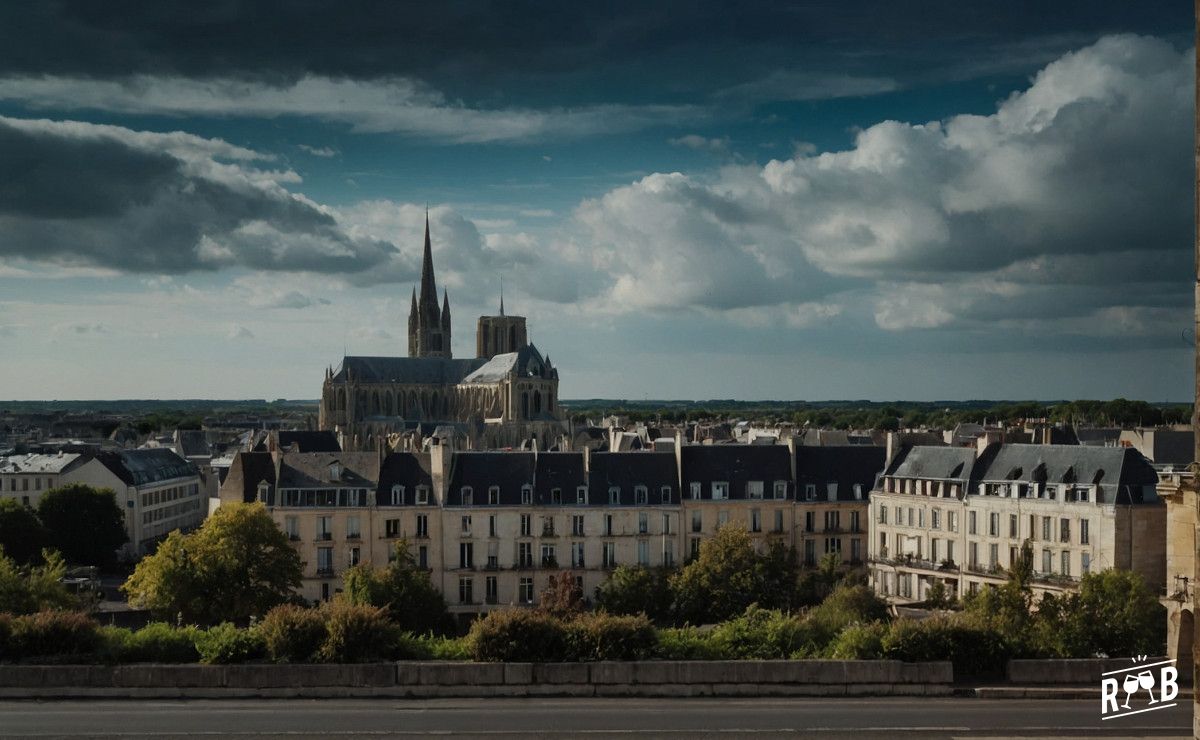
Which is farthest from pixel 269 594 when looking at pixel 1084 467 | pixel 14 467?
pixel 14 467

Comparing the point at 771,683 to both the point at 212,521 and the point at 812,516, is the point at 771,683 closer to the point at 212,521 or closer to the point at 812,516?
the point at 212,521

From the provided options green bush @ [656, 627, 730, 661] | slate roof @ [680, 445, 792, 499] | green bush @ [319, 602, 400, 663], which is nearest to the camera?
green bush @ [319, 602, 400, 663]

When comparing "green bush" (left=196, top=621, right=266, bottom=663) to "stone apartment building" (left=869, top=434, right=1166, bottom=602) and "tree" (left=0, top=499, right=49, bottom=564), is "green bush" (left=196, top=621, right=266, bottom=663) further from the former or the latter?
"tree" (left=0, top=499, right=49, bottom=564)

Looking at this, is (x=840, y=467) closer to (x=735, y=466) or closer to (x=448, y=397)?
(x=735, y=466)

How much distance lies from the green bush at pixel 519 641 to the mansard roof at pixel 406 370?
158407 millimetres

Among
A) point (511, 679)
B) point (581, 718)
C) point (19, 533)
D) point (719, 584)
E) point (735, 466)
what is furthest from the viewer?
point (19, 533)

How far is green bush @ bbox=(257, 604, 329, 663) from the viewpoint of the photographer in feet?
74.6

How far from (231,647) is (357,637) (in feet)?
7.86

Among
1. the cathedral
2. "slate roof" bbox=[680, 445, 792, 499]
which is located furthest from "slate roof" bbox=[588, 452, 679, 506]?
the cathedral

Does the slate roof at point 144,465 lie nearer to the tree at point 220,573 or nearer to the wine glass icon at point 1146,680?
the tree at point 220,573

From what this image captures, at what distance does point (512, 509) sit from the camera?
54.2m

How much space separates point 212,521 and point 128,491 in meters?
41.9

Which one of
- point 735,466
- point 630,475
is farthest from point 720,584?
point 735,466

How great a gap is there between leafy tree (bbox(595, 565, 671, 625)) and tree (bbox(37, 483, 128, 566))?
1501 inches
